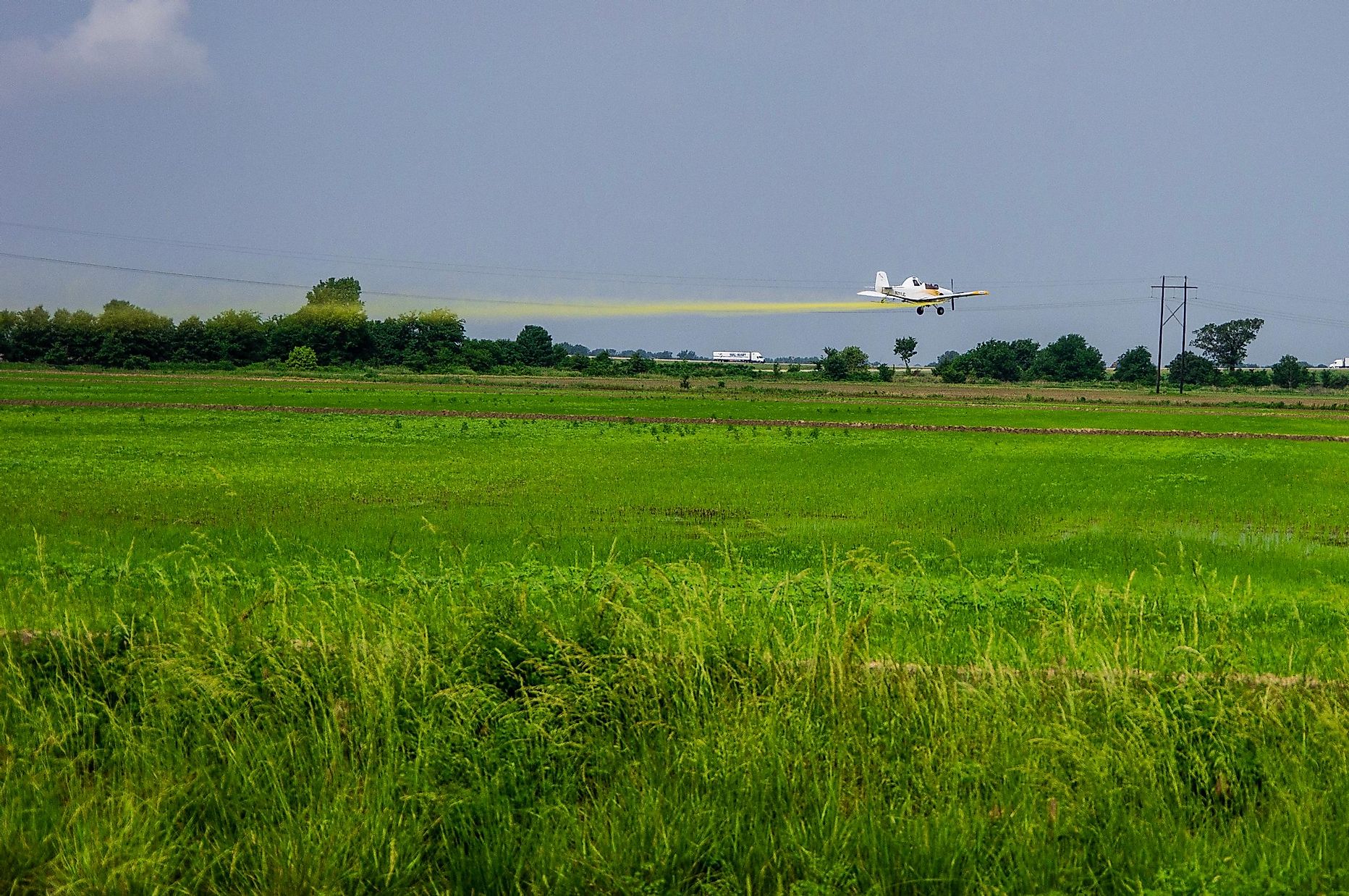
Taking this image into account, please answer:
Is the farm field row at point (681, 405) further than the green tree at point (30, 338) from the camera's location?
No

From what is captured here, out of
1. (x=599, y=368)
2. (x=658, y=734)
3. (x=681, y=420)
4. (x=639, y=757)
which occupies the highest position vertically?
(x=599, y=368)

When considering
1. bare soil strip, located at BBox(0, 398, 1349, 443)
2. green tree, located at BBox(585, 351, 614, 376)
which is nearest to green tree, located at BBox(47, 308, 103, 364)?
green tree, located at BBox(585, 351, 614, 376)

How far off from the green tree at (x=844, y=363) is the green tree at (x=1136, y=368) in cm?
3222

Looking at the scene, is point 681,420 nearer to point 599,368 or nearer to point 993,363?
point 599,368

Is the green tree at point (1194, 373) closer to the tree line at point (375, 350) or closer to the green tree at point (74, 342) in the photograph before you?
the tree line at point (375, 350)

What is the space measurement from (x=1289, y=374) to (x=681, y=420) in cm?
11331

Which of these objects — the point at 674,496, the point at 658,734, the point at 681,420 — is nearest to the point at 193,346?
the point at 681,420

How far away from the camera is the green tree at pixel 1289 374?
438 ft

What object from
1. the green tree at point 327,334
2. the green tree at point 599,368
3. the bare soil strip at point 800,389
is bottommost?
the bare soil strip at point 800,389

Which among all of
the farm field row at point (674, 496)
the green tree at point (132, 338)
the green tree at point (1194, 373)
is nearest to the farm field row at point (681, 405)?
the farm field row at point (674, 496)

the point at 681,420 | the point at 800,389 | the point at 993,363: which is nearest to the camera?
the point at 681,420

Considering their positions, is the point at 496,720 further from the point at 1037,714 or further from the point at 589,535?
the point at 589,535

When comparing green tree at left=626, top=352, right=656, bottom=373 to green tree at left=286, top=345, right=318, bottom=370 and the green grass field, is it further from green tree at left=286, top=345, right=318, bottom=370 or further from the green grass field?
the green grass field

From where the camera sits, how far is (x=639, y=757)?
22.9 ft
